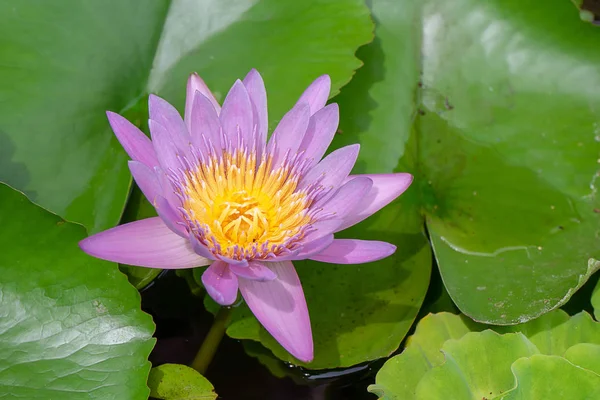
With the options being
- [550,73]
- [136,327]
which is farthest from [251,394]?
[550,73]

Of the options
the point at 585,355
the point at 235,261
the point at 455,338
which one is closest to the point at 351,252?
the point at 235,261

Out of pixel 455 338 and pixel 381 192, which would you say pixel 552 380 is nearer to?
pixel 455 338

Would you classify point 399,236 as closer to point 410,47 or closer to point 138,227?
point 410,47

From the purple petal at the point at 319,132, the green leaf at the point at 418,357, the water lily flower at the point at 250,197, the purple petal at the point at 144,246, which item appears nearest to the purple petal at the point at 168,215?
the water lily flower at the point at 250,197

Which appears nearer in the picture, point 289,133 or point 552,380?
point 552,380

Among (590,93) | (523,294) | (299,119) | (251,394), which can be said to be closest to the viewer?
(299,119)

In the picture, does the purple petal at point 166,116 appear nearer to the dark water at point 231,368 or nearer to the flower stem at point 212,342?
the flower stem at point 212,342

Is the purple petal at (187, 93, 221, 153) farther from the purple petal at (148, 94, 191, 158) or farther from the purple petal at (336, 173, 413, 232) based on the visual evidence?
the purple petal at (336, 173, 413, 232)
